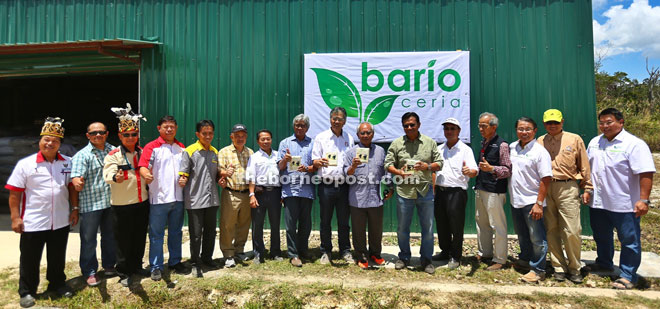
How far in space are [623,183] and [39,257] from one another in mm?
6403

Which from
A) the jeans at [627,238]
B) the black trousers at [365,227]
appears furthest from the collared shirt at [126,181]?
the jeans at [627,238]

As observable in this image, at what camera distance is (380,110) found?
5.96 m

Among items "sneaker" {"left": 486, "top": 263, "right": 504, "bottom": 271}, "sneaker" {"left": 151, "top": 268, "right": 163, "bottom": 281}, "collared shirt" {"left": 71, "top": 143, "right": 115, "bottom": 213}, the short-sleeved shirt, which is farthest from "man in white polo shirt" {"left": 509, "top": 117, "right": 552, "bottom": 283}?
"collared shirt" {"left": 71, "top": 143, "right": 115, "bottom": 213}

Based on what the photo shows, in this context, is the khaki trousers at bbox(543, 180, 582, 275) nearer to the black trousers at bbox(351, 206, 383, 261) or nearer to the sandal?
the sandal

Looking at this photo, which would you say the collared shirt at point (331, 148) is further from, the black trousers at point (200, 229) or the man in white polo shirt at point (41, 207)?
the man in white polo shirt at point (41, 207)

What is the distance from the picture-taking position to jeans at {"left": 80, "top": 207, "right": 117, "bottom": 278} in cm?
371

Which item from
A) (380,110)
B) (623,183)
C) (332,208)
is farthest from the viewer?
(380,110)

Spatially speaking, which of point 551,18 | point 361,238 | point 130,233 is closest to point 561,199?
point 361,238

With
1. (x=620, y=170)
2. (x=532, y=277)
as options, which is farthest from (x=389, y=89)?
(x=532, y=277)

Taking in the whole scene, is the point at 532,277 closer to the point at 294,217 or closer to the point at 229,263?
the point at 294,217

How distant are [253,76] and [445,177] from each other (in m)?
3.95

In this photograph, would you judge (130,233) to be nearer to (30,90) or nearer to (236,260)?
(236,260)

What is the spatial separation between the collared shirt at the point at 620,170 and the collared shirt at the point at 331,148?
9.76 ft

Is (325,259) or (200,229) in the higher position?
(200,229)
